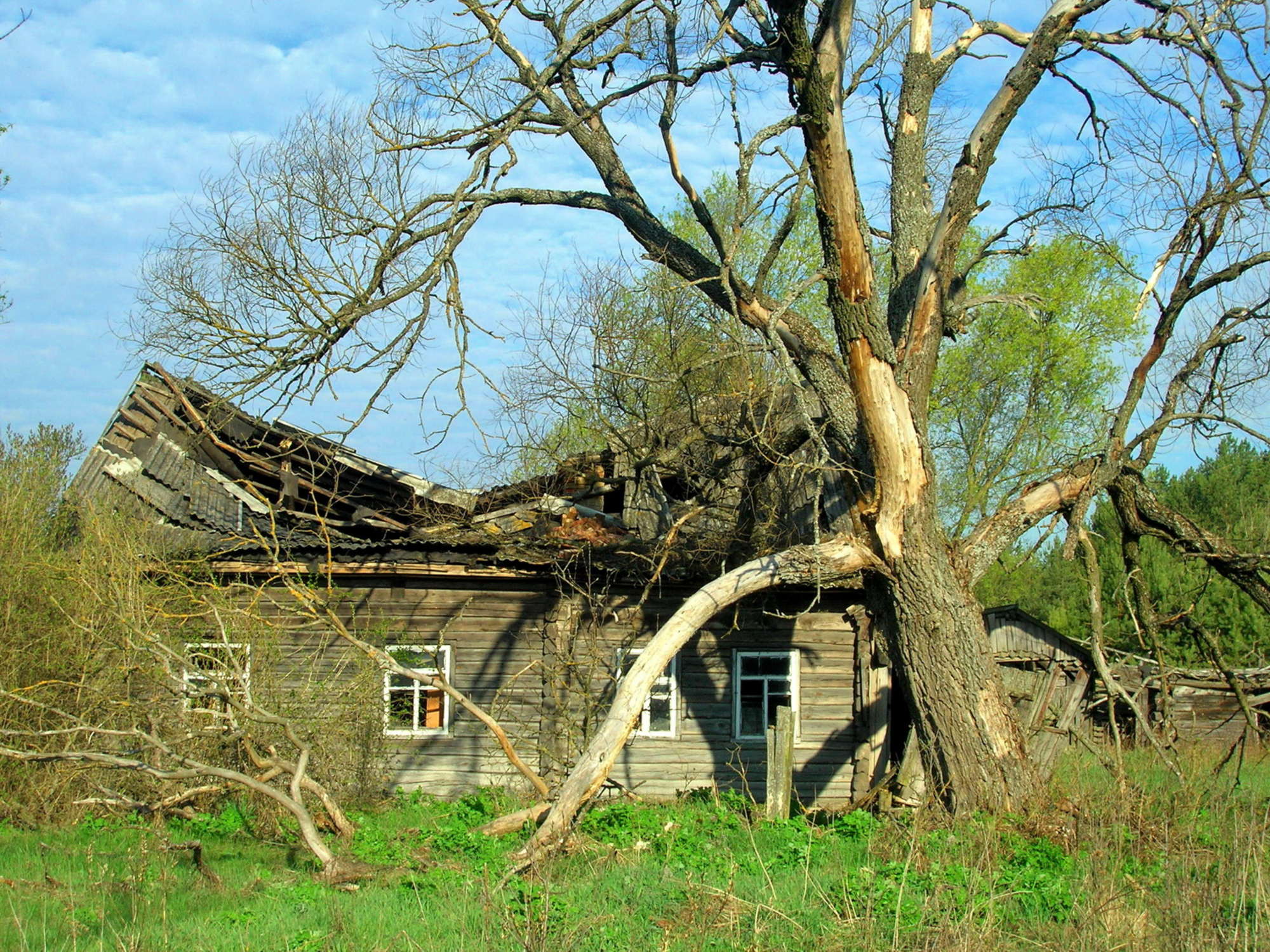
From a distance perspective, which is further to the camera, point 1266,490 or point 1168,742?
point 1266,490

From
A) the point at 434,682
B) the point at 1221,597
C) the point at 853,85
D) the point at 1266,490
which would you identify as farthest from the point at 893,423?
the point at 1266,490

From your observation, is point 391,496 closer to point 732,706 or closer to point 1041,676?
point 732,706

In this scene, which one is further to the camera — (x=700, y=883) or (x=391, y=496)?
(x=391, y=496)

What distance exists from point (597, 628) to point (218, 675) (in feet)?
17.4

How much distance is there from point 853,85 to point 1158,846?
6979mm

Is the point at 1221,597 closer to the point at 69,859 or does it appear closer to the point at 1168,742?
the point at 1168,742

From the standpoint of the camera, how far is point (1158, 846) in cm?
761

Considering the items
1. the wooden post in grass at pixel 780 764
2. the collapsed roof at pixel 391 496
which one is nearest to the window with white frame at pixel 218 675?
the collapsed roof at pixel 391 496

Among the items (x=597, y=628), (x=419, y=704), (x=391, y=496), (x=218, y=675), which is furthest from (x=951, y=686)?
(x=391, y=496)

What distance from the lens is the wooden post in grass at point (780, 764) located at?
10.5m

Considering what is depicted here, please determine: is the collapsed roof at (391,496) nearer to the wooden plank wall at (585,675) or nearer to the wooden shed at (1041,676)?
the wooden plank wall at (585,675)

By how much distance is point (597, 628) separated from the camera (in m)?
13.1

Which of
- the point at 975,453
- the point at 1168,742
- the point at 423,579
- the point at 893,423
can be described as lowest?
the point at 1168,742

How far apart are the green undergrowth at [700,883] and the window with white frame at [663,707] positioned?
328 centimetres
